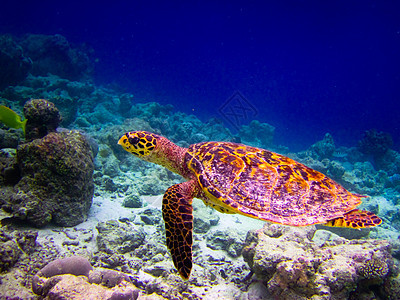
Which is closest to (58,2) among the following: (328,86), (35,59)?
(35,59)

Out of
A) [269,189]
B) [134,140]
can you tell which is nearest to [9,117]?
[134,140]

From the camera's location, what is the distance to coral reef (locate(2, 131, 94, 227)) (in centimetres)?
335

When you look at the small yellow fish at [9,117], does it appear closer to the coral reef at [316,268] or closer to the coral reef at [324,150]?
the coral reef at [316,268]

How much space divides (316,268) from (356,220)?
91cm

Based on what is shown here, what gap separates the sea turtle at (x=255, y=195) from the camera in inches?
104

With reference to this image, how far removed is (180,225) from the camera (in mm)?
2627

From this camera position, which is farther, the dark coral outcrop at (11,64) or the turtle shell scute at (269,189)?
the dark coral outcrop at (11,64)

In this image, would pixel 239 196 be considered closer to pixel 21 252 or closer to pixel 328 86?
pixel 21 252

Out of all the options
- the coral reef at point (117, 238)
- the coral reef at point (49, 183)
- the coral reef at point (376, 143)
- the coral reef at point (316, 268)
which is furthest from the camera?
the coral reef at point (376, 143)

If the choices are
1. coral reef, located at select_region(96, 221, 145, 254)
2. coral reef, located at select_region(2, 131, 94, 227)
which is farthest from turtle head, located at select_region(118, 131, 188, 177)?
coral reef, located at select_region(96, 221, 145, 254)

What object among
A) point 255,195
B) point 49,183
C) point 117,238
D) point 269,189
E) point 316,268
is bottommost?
point 117,238

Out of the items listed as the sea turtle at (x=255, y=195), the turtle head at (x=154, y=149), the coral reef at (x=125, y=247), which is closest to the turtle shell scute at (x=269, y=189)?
the sea turtle at (x=255, y=195)

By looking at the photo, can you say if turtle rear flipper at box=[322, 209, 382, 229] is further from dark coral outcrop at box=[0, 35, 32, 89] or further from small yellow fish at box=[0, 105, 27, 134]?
dark coral outcrop at box=[0, 35, 32, 89]

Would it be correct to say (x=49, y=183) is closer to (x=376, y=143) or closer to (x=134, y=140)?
(x=134, y=140)
